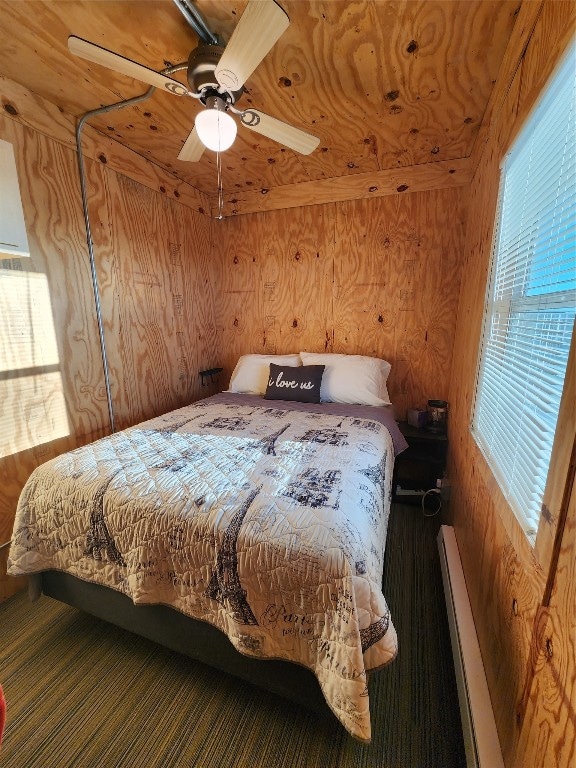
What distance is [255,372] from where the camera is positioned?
274 cm

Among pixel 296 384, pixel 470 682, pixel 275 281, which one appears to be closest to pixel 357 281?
pixel 275 281

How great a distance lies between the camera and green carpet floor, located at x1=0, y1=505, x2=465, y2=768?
1018 millimetres

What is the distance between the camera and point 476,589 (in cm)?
125

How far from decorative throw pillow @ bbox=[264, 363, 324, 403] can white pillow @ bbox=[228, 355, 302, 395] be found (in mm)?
163

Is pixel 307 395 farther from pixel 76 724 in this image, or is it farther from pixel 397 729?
pixel 76 724

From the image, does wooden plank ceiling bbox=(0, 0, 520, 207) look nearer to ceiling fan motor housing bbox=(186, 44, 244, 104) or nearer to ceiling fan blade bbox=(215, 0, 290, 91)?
ceiling fan motor housing bbox=(186, 44, 244, 104)

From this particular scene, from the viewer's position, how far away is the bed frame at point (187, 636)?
1019 millimetres

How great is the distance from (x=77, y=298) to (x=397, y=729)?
2.54m

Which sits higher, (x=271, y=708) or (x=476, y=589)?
(x=476, y=589)

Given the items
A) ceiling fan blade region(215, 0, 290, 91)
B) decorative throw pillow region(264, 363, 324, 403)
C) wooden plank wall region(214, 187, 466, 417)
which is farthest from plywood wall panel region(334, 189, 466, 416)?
ceiling fan blade region(215, 0, 290, 91)

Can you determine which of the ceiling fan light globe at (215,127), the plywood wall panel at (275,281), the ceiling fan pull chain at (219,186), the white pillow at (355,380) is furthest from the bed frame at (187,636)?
the ceiling fan pull chain at (219,186)

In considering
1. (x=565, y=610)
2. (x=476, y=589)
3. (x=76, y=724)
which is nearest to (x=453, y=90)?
(x=565, y=610)

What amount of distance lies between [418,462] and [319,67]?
243cm

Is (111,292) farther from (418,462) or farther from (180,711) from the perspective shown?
(418,462)
